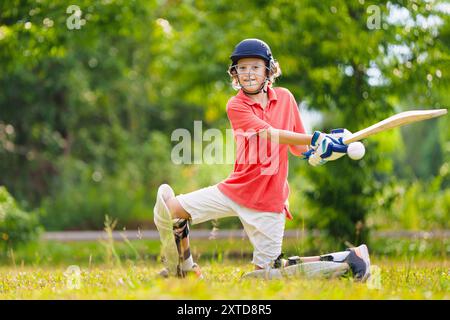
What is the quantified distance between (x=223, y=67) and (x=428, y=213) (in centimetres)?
460

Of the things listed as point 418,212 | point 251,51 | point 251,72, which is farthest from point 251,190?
point 418,212

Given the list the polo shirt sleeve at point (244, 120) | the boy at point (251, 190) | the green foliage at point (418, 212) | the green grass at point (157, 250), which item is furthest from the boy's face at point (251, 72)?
the green foliage at point (418, 212)

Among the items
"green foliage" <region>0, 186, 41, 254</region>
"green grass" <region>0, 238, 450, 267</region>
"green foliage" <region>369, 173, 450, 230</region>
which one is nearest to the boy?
"green grass" <region>0, 238, 450, 267</region>

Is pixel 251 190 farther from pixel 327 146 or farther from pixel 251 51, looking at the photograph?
pixel 251 51

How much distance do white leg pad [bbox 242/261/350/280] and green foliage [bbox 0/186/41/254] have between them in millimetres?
5635

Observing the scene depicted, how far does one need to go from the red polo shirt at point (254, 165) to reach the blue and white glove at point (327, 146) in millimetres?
296

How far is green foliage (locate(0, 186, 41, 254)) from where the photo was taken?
948 cm

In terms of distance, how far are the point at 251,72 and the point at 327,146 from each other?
75 centimetres

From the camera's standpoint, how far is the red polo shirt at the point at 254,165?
4656mm

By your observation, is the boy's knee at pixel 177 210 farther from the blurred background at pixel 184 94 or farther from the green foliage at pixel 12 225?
the green foliage at pixel 12 225

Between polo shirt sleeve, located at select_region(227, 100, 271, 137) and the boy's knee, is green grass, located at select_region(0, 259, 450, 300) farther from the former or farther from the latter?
polo shirt sleeve, located at select_region(227, 100, 271, 137)

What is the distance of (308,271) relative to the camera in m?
4.52

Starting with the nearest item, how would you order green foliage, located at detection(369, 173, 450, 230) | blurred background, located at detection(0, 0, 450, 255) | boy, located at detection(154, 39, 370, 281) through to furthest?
boy, located at detection(154, 39, 370, 281) < blurred background, located at detection(0, 0, 450, 255) < green foliage, located at detection(369, 173, 450, 230)

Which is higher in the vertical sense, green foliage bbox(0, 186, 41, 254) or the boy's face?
the boy's face
